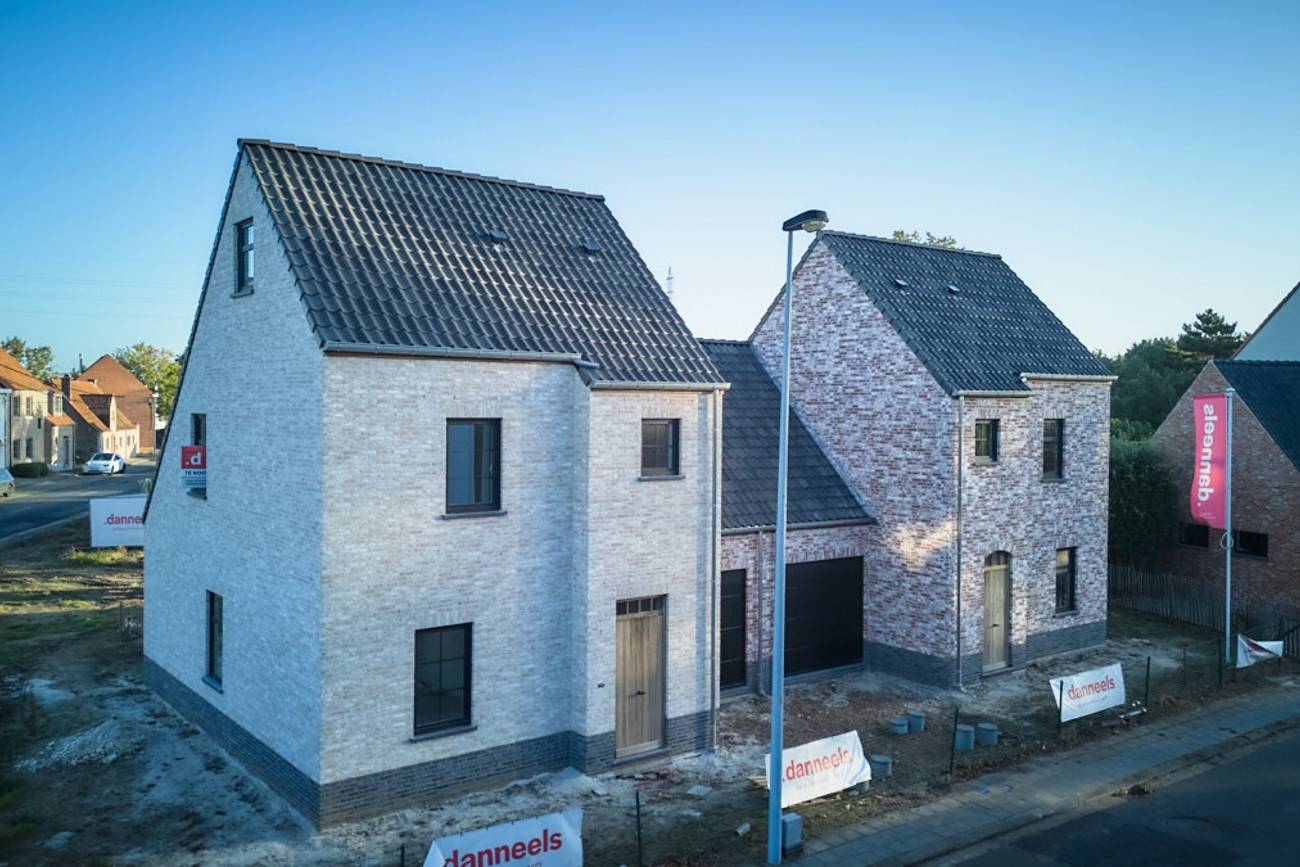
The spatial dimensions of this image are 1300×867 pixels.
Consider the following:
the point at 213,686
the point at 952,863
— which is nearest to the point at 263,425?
the point at 213,686

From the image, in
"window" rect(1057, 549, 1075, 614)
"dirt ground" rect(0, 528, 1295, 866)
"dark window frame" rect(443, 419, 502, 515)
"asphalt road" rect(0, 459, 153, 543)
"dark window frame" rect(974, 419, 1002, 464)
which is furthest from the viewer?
"asphalt road" rect(0, 459, 153, 543)

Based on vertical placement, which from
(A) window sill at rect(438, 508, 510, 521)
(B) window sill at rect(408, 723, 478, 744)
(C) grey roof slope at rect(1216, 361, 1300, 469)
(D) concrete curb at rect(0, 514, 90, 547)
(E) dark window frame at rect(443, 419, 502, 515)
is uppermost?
(C) grey roof slope at rect(1216, 361, 1300, 469)

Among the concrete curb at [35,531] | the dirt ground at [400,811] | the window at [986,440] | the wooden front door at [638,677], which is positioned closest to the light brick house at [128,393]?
the concrete curb at [35,531]

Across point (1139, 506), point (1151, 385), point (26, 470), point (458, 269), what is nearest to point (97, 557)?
point (458, 269)

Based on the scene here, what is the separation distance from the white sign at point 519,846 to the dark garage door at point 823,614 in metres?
9.40

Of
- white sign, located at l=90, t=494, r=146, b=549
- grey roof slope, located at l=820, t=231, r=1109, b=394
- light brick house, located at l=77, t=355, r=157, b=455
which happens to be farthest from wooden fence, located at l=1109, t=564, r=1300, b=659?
light brick house, located at l=77, t=355, r=157, b=455

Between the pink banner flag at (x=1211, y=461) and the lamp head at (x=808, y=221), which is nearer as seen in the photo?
the lamp head at (x=808, y=221)

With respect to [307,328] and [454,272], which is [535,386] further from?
[307,328]

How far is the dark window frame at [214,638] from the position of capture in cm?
1616

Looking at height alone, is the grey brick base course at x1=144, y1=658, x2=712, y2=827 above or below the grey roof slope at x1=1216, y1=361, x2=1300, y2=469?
below

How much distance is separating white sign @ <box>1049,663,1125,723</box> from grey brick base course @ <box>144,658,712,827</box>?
270 inches

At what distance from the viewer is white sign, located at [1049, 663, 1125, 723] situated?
17.2 meters

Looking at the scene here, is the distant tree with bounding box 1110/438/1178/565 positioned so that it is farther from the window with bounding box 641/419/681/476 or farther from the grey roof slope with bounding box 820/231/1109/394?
the window with bounding box 641/419/681/476

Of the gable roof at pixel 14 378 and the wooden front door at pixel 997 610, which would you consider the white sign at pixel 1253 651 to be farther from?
the gable roof at pixel 14 378
